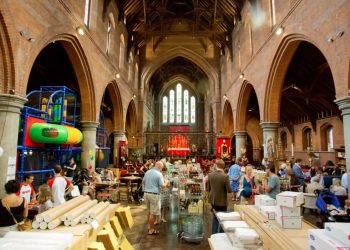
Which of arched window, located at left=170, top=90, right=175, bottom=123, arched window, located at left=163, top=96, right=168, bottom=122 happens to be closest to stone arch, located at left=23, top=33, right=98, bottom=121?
arched window, located at left=163, top=96, right=168, bottom=122

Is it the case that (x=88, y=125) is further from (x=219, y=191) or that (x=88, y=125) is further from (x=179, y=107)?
(x=179, y=107)

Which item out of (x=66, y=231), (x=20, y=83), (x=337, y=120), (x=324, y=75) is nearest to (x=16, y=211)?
(x=66, y=231)

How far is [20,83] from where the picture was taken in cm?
558

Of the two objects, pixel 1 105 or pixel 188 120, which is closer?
pixel 1 105

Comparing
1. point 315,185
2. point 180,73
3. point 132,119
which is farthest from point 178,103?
point 315,185

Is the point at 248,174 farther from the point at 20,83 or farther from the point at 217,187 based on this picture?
the point at 20,83

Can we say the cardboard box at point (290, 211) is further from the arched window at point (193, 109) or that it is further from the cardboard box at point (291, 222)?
the arched window at point (193, 109)

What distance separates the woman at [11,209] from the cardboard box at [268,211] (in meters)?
3.19

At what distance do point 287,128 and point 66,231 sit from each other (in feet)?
67.0

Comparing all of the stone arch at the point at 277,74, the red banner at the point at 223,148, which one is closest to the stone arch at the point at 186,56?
the red banner at the point at 223,148

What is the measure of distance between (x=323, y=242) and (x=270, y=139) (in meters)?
9.05

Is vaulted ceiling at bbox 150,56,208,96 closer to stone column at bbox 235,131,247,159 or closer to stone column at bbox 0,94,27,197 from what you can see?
stone column at bbox 235,131,247,159

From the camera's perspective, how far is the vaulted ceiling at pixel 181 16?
15.0 metres

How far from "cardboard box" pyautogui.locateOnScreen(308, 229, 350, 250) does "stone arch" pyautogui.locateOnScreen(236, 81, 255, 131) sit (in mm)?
12385
